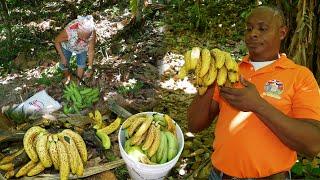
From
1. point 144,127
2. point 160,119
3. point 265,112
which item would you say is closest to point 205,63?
point 265,112

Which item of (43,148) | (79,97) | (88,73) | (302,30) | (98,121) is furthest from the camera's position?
(88,73)

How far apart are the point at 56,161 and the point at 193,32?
4.99 meters

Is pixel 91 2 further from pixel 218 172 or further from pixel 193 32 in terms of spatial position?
pixel 218 172

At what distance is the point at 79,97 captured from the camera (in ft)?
16.8

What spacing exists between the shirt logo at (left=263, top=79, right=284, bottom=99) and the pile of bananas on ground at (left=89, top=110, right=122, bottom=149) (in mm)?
1700

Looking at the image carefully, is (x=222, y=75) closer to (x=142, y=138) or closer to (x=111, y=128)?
(x=142, y=138)

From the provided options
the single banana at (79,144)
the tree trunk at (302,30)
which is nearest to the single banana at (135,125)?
the single banana at (79,144)

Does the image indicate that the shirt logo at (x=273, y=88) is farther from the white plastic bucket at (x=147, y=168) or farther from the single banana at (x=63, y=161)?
the single banana at (x=63, y=161)

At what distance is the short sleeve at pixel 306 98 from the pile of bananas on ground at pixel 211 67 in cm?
37

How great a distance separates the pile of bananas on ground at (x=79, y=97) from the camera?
4959 mm

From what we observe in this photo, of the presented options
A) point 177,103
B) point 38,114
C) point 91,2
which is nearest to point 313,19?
point 177,103

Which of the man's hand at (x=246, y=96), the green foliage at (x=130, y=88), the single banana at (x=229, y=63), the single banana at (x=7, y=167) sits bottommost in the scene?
the green foliage at (x=130, y=88)

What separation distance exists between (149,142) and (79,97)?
227cm

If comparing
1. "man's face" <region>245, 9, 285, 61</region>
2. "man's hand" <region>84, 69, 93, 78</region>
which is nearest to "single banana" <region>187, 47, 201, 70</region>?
"man's face" <region>245, 9, 285, 61</region>
